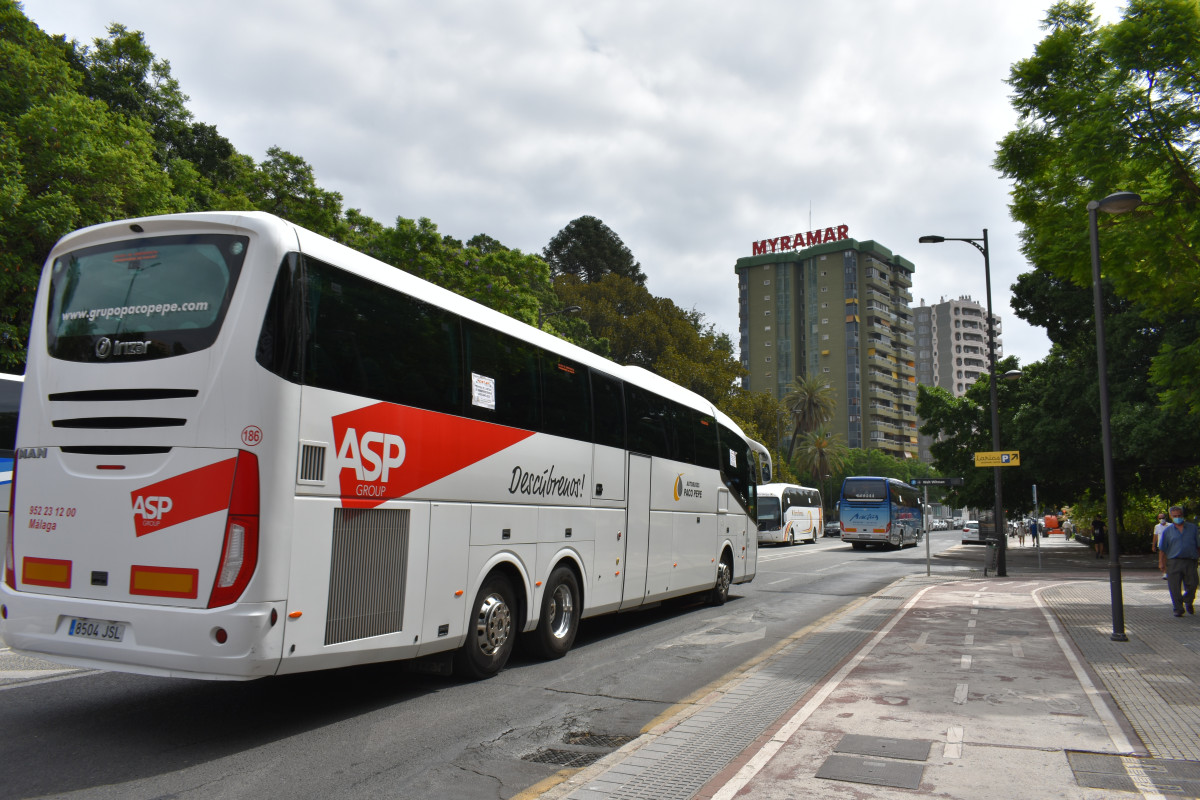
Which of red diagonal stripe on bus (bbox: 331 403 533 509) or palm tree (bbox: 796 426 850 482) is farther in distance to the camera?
palm tree (bbox: 796 426 850 482)

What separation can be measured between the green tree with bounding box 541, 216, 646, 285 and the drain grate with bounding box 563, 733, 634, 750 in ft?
195

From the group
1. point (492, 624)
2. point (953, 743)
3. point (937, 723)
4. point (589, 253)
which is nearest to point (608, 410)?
point (492, 624)

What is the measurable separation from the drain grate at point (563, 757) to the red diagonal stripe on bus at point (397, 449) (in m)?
2.21

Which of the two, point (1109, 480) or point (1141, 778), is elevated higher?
point (1109, 480)

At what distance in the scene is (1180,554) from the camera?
13.4m

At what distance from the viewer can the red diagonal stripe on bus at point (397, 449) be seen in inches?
253

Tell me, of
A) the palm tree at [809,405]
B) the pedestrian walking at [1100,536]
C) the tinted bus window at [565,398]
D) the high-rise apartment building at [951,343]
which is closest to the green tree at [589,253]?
the palm tree at [809,405]

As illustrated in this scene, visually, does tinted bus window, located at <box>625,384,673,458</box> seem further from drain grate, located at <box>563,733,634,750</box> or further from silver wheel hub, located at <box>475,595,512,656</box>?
drain grate, located at <box>563,733,634,750</box>

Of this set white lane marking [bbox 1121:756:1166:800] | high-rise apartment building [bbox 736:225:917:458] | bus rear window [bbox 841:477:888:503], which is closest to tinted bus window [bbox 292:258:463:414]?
white lane marking [bbox 1121:756:1166:800]

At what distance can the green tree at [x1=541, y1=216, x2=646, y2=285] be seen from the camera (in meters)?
66.1

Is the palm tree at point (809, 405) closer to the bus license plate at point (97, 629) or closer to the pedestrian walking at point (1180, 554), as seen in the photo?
the pedestrian walking at point (1180, 554)

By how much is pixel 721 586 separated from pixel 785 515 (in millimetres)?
31680

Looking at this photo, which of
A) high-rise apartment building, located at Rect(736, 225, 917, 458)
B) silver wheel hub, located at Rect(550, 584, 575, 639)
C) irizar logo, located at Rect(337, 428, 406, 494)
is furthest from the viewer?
high-rise apartment building, located at Rect(736, 225, 917, 458)

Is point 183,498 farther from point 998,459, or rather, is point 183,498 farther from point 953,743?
point 998,459
